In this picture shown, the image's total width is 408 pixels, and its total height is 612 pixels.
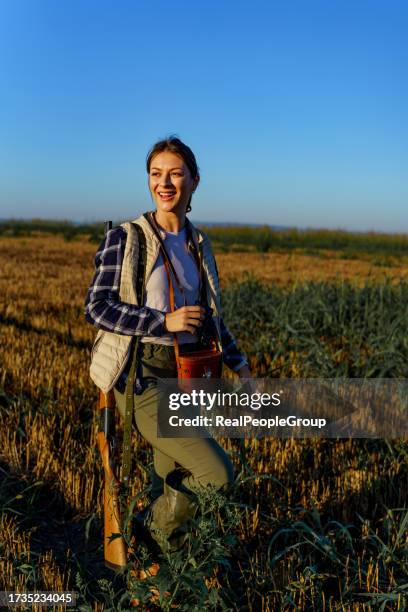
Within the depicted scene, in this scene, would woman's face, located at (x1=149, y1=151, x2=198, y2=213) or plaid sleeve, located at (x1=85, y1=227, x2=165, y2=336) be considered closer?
plaid sleeve, located at (x1=85, y1=227, x2=165, y2=336)

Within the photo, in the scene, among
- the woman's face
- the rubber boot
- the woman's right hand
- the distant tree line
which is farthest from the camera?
the distant tree line

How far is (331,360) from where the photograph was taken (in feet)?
18.4

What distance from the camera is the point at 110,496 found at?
2.50m

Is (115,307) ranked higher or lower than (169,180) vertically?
lower

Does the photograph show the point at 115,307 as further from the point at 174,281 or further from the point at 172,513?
the point at 172,513

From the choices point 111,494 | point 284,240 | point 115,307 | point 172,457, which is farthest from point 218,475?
point 284,240

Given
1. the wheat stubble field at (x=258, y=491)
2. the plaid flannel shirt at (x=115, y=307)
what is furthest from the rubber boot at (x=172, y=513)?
the plaid flannel shirt at (x=115, y=307)

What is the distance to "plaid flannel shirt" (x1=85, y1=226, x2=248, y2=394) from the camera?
2.33 metres

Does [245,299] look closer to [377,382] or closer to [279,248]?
[377,382]

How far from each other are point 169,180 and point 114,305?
55cm

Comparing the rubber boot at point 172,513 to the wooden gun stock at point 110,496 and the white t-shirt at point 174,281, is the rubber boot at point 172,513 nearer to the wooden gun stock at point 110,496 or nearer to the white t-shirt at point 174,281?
the wooden gun stock at point 110,496

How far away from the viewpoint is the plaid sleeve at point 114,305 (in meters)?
2.32

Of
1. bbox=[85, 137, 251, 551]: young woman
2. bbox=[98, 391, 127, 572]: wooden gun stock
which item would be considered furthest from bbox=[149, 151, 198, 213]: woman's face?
bbox=[98, 391, 127, 572]: wooden gun stock

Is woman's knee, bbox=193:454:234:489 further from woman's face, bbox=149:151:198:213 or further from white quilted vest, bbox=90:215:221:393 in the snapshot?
woman's face, bbox=149:151:198:213
